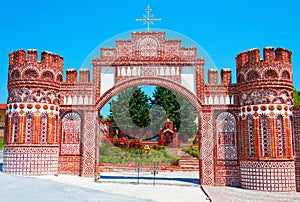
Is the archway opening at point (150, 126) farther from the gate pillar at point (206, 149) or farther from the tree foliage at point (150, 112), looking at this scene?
the gate pillar at point (206, 149)

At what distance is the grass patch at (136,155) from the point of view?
20281 mm

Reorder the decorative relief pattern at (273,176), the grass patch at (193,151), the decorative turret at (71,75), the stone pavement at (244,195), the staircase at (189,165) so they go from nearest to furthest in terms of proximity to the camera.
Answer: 1. the stone pavement at (244,195)
2. the decorative relief pattern at (273,176)
3. the decorative turret at (71,75)
4. the staircase at (189,165)
5. the grass patch at (193,151)

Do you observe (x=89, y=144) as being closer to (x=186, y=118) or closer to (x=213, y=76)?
(x=213, y=76)

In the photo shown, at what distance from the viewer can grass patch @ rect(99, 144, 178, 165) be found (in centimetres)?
2028

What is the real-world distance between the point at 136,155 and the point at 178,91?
11.9m

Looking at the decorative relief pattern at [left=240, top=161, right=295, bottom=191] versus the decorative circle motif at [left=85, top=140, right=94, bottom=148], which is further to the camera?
the decorative circle motif at [left=85, top=140, right=94, bottom=148]

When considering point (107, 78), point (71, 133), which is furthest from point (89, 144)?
point (107, 78)

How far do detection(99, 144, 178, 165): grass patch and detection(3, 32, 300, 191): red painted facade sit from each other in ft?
28.2

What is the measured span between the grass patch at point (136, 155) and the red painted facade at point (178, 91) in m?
8.59

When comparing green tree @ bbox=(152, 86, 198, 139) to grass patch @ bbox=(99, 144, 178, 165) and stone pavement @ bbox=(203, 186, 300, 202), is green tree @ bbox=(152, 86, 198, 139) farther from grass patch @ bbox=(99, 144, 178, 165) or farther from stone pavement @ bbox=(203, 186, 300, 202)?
stone pavement @ bbox=(203, 186, 300, 202)

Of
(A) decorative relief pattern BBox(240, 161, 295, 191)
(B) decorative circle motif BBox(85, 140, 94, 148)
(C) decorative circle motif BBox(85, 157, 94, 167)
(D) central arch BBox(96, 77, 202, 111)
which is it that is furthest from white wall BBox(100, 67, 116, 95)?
(A) decorative relief pattern BBox(240, 161, 295, 191)

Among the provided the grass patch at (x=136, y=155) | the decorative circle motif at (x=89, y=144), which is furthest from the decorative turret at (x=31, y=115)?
the grass patch at (x=136, y=155)

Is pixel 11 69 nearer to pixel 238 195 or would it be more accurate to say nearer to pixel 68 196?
pixel 68 196

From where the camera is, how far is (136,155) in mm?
22125
